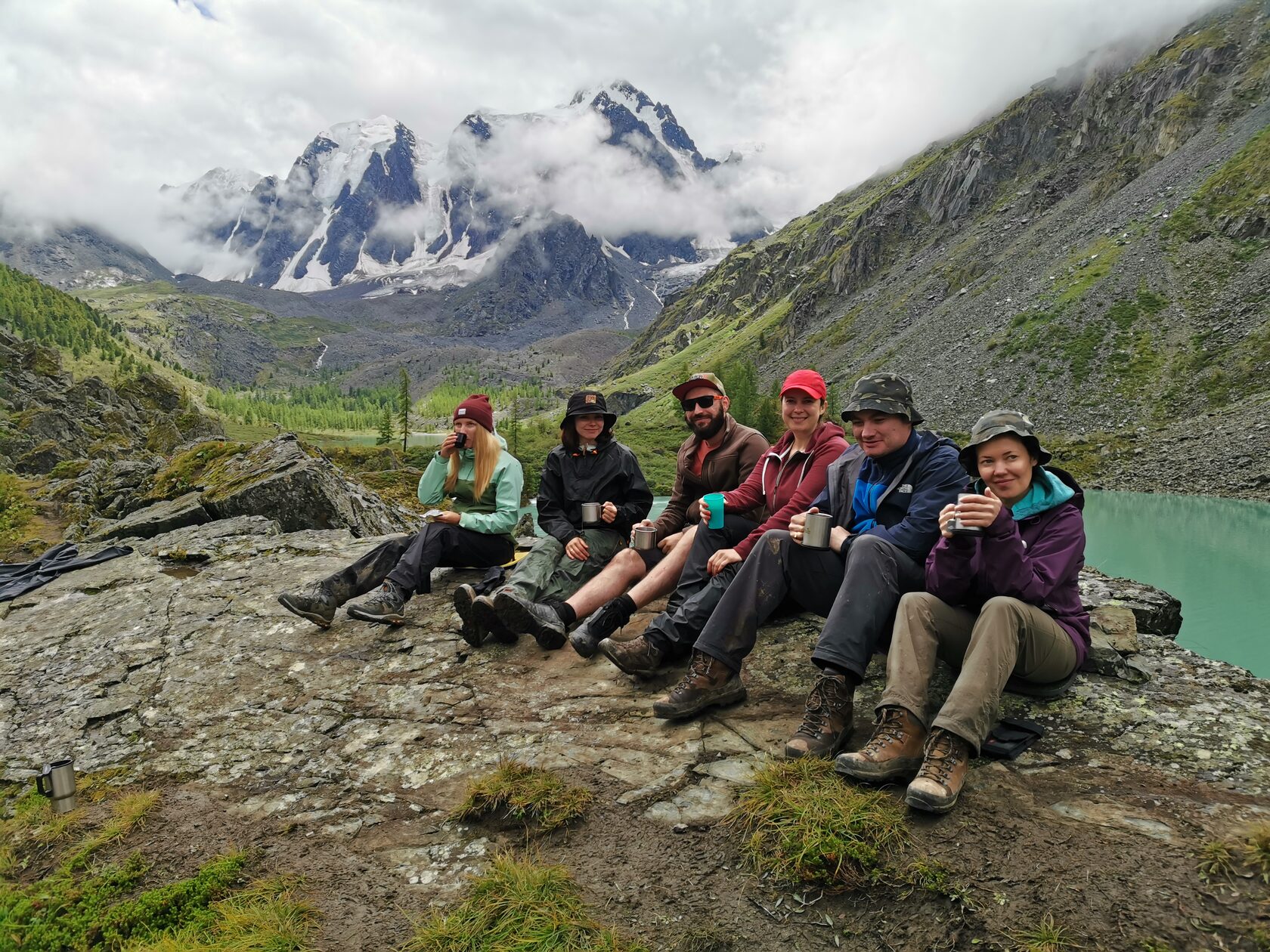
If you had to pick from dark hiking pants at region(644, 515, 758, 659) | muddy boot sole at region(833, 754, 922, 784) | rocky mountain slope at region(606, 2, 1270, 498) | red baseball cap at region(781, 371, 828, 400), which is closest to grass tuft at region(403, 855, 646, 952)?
muddy boot sole at region(833, 754, 922, 784)

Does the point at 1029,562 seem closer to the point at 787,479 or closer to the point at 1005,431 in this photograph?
the point at 1005,431

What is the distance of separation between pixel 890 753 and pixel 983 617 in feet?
3.78

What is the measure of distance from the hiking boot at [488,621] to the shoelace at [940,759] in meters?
4.77

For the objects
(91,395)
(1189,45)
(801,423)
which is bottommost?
(801,423)

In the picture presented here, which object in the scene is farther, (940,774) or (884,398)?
(884,398)

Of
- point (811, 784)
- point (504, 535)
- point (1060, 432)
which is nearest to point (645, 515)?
point (504, 535)

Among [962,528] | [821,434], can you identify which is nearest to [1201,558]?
[821,434]

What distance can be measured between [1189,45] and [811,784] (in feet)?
558

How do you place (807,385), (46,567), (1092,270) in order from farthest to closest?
(1092,270) < (46,567) < (807,385)

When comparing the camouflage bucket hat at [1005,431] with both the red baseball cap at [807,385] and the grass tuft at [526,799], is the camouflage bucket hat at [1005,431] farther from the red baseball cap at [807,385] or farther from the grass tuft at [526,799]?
the grass tuft at [526,799]

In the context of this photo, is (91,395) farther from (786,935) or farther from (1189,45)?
(1189,45)

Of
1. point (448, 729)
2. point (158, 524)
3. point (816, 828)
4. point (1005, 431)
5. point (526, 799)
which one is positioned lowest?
point (448, 729)

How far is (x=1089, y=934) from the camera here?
10.5ft

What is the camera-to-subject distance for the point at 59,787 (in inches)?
215
